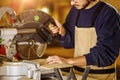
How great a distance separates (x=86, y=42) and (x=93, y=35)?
76mm

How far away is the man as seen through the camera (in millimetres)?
1650

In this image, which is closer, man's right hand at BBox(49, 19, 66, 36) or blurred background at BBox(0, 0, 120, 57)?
man's right hand at BBox(49, 19, 66, 36)

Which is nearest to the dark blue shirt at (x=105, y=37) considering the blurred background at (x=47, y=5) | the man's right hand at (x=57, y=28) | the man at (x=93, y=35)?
the man at (x=93, y=35)

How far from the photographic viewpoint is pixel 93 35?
1.87 m

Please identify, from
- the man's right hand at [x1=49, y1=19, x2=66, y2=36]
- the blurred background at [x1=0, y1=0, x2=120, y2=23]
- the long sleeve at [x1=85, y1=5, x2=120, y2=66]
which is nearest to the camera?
the long sleeve at [x1=85, y1=5, x2=120, y2=66]

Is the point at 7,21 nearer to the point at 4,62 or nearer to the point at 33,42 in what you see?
the point at 33,42

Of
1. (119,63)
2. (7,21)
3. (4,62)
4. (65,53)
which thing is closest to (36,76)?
(4,62)

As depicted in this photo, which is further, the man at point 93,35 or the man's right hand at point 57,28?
the man's right hand at point 57,28

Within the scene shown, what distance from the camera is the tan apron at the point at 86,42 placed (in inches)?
73.4

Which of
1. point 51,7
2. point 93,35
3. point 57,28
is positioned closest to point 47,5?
point 51,7

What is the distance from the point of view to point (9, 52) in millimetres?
1653

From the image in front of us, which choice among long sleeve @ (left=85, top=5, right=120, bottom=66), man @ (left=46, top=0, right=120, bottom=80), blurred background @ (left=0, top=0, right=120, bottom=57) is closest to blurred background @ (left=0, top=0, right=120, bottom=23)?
blurred background @ (left=0, top=0, right=120, bottom=57)

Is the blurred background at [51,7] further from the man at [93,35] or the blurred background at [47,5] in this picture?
the man at [93,35]

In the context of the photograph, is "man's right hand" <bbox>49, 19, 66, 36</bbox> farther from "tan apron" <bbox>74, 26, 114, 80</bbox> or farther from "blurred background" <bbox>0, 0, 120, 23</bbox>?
"blurred background" <bbox>0, 0, 120, 23</bbox>
